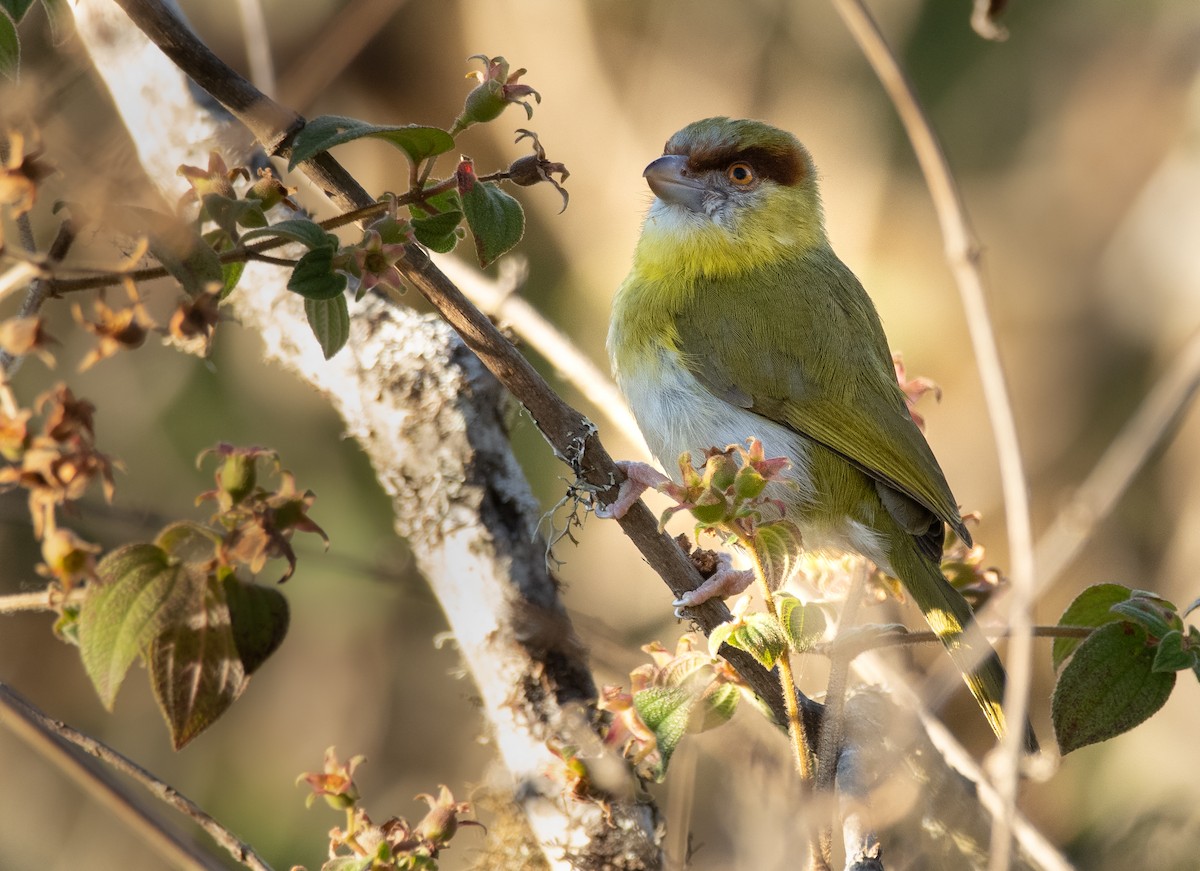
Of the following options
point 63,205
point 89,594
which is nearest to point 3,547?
point 89,594

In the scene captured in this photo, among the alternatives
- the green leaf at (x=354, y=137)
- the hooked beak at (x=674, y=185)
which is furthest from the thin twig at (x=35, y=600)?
the hooked beak at (x=674, y=185)

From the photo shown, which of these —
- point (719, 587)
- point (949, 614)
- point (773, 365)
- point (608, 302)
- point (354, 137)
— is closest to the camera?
point (354, 137)

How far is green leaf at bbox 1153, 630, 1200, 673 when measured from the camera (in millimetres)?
1569

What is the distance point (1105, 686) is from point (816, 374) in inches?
53.9

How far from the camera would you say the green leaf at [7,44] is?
4.10ft

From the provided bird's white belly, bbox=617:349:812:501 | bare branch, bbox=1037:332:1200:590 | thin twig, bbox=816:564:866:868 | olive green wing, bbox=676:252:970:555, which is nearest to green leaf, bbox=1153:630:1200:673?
bare branch, bbox=1037:332:1200:590

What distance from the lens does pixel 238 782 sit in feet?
15.6

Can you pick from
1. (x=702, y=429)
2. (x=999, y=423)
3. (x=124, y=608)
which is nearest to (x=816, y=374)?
(x=702, y=429)

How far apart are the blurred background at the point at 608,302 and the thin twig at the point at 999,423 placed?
2524 millimetres

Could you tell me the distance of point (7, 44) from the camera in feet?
4.11

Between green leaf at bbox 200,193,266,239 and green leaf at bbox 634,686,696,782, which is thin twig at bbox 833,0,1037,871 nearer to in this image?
green leaf at bbox 634,686,696,782

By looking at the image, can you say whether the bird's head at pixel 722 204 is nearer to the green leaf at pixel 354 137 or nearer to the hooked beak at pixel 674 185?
the hooked beak at pixel 674 185

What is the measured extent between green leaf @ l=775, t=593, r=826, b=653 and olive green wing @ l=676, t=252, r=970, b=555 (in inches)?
48.8

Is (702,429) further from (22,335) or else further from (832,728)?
(22,335)
